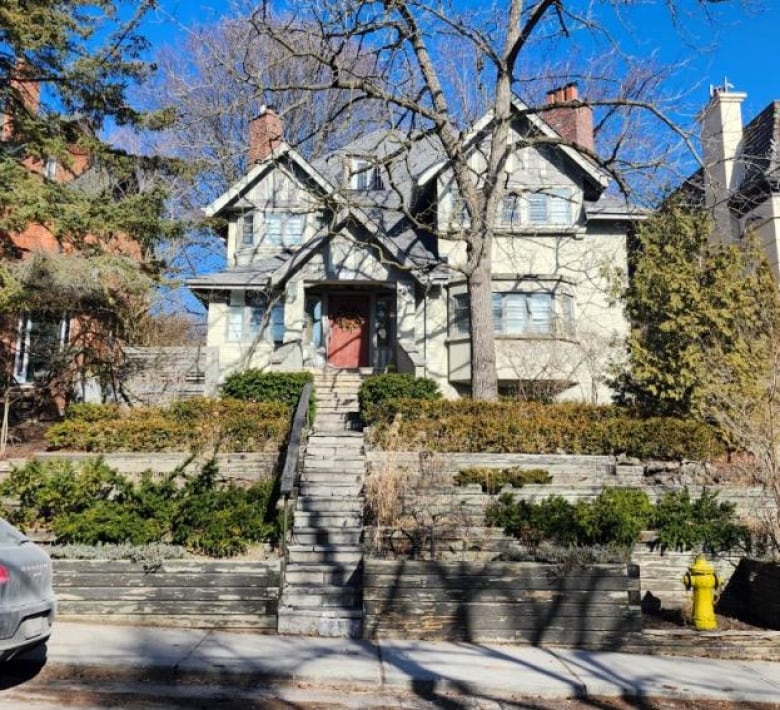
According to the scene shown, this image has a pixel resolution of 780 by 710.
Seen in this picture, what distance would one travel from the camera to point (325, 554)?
8969mm

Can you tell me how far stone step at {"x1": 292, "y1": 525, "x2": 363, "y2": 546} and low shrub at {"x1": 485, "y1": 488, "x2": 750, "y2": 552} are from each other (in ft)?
6.45

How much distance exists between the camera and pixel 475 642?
726 centimetres

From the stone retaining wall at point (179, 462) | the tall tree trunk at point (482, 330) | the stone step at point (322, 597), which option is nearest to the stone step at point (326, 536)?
the stone step at point (322, 597)

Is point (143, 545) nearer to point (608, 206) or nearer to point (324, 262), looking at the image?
point (324, 262)

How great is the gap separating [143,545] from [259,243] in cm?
1444

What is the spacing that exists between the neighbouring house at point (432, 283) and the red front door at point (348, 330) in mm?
32

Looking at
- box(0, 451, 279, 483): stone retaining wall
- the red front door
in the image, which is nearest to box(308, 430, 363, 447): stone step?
box(0, 451, 279, 483): stone retaining wall

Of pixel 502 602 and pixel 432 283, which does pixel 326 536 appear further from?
pixel 432 283

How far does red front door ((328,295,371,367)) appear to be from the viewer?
21.4m

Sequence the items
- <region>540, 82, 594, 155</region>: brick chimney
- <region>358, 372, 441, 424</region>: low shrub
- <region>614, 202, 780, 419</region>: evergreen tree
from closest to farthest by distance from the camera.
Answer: <region>614, 202, 780, 419</region>: evergreen tree → <region>358, 372, 441, 424</region>: low shrub → <region>540, 82, 594, 155</region>: brick chimney

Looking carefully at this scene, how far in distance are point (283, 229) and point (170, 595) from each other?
51.6ft

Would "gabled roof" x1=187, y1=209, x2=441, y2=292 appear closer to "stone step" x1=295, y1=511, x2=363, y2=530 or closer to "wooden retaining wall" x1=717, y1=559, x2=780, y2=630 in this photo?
"stone step" x1=295, y1=511, x2=363, y2=530

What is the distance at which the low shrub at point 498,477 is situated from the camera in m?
10.9

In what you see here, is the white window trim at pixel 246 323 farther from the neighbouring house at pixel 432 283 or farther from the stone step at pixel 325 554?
the stone step at pixel 325 554
